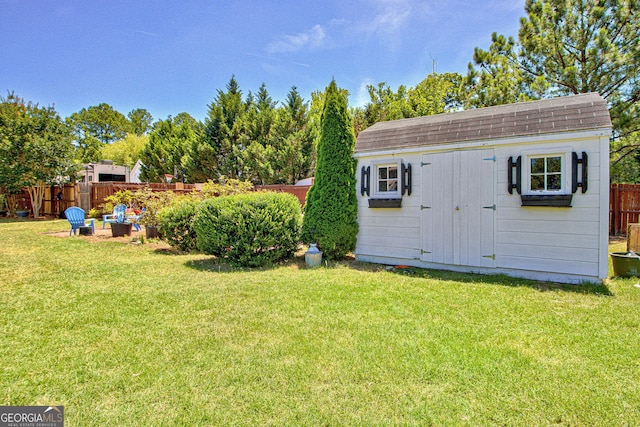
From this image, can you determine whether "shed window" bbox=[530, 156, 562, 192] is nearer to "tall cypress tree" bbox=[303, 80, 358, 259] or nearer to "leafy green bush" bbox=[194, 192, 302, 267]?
"tall cypress tree" bbox=[303, 80, 358, 259]

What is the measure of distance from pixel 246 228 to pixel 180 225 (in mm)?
2434

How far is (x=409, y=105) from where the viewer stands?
1873 cm

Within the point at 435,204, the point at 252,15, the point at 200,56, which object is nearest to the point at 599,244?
the point at 435,204

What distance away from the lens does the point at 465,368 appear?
2564 mm

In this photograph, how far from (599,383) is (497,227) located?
3.50 metres

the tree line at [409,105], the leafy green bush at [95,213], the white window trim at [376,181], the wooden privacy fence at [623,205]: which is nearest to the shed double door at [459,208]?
the white window trim at [376,181]

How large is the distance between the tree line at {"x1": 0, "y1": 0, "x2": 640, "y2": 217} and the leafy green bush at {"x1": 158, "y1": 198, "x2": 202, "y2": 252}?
426 centimetres

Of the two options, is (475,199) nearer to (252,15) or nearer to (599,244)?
(599,244)

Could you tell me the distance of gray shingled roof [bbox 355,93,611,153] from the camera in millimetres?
4965

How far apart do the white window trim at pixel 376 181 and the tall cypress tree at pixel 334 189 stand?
15.8 inches

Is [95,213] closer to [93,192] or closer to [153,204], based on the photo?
[93,192]

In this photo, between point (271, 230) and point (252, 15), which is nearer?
point (271, 230)
